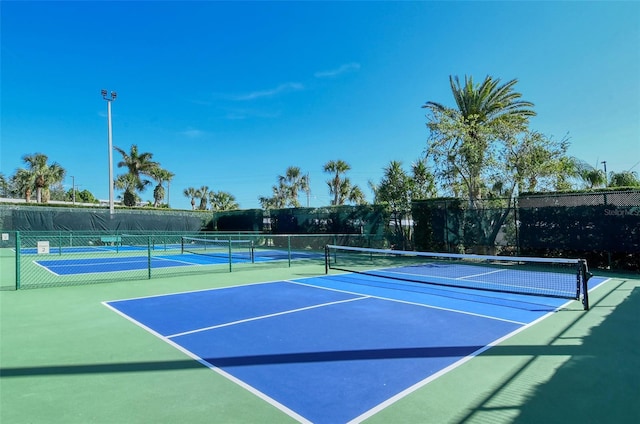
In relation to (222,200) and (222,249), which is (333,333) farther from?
(222,200)

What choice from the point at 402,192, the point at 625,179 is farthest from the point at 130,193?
the point at 625,179

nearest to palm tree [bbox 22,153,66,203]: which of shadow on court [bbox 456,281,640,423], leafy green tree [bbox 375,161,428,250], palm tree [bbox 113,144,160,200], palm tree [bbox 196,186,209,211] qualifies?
palm tree [bbox 113,144,160,200]

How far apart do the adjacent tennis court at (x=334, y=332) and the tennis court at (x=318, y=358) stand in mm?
24

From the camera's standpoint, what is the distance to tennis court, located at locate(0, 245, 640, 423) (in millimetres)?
3344

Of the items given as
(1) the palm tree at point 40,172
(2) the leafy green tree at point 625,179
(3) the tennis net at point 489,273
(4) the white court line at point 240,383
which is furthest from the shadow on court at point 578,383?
(1) the palm tree at point 40,172

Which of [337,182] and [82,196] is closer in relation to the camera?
[337,182]

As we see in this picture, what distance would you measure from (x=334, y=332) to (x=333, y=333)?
0.05 meters

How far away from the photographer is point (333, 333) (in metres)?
5.55

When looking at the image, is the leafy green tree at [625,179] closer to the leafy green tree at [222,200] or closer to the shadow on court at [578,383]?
the shadow on court at [578,383]

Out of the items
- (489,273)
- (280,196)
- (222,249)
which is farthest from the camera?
(280,196)

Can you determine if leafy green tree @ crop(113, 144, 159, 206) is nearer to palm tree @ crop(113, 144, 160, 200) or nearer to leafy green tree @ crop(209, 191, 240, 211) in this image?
palm tree @ crop(113, 144, 160, 200)

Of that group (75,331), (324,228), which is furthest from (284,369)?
(324,228)

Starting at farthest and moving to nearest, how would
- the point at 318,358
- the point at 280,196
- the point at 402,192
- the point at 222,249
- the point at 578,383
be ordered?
the point at 280,196, the point at 222,249, the point at 402,192, the point at 318,358, the point at 578,383

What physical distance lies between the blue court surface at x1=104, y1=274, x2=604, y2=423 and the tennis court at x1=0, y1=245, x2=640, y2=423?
0.02 m
